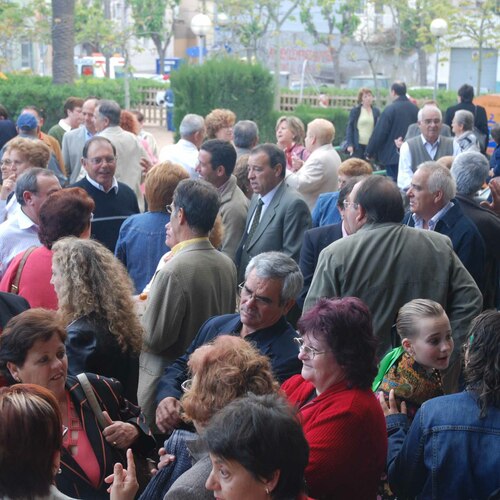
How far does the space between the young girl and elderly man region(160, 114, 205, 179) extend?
16.1ft

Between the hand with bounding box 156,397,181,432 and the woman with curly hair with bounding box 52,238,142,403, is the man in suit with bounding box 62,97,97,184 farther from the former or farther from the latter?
the hand with bounding box 156,397,181,432

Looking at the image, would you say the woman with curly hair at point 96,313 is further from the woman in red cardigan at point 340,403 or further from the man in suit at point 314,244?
the man in suit at point 314,244

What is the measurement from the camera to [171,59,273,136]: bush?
20.6 m

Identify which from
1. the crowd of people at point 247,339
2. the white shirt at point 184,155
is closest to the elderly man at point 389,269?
the crowd of people at point 247,339

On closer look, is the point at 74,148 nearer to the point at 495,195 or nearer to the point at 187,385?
the point at 495,195

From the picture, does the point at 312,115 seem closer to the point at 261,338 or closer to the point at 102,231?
the point at 102,231

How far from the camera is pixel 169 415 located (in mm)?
4199

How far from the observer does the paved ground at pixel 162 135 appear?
1168 inches

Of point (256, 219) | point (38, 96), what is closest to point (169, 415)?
point (256, 219)

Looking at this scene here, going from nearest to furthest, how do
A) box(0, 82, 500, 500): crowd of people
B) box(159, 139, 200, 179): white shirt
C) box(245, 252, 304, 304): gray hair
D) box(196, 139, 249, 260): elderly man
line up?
box(0, 82, 500, 500): crowd of people
box(245, 252, 304, 304): gray hair
box(196, 139, 249, 260): elderly man
box(159, 139, 200, 179): white shirt

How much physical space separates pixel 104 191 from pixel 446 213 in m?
2.87

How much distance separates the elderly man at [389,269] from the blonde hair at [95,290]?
116 centimetres

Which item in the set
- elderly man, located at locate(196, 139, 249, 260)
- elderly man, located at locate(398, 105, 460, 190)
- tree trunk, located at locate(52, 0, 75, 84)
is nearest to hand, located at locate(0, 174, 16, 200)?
elderly man, located at locate(196, 139, 249, 260)

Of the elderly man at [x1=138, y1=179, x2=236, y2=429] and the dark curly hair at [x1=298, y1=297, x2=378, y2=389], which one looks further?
the elderly man at [x1=138, y1=179, x2=236, y2=429]
